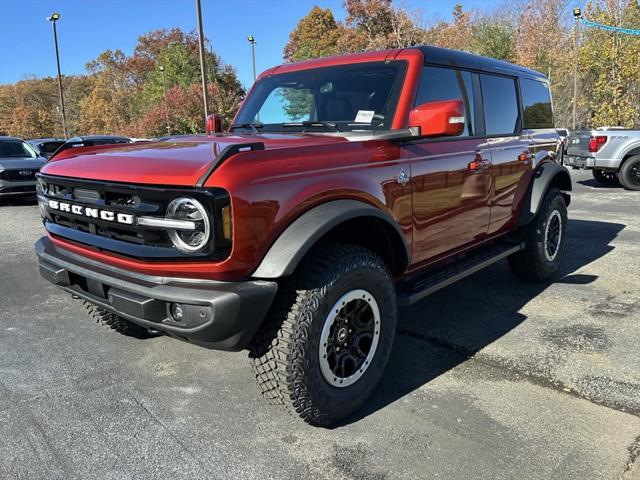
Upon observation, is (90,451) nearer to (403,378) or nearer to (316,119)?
(403,378)

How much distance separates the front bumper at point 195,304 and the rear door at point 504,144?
248 centimetres

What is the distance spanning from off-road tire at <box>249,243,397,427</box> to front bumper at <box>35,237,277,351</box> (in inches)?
6.3

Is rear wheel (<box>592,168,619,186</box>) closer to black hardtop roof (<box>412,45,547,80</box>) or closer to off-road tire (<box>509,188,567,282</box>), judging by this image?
off-road tire (<box>509,188,567,282</box>)

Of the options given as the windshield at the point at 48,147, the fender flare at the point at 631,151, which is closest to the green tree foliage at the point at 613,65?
the fender flare at the point at 631,151

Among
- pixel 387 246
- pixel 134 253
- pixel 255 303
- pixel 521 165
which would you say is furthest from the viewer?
pixel 521 165

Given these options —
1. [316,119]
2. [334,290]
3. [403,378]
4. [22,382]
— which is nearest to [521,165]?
[316,119]

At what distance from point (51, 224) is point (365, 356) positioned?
2.04 m

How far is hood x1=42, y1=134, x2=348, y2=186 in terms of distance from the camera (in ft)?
7.48

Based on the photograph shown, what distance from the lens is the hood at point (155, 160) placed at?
2.28 meters

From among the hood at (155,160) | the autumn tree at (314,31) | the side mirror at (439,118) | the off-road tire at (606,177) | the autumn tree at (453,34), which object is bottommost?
the off-road tire at (606,177)

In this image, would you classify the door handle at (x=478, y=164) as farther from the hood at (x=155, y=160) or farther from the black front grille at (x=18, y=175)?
the black front grille at (x=18, y=175)

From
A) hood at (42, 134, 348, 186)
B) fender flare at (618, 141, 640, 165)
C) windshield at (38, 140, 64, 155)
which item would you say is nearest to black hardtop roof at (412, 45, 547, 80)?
hood at (42, 134, 348, 186)

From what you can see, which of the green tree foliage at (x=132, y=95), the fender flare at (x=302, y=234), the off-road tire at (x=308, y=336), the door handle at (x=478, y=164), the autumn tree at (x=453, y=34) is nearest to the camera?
the fender flare at (x=302, y=234)

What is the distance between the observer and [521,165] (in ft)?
14.6
